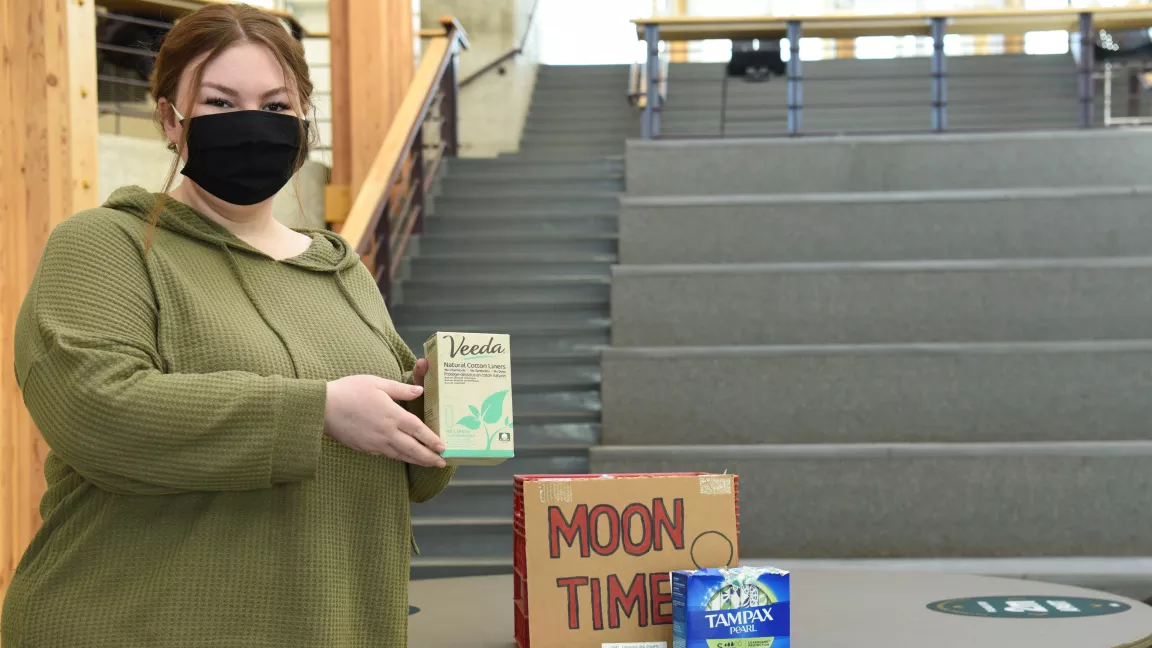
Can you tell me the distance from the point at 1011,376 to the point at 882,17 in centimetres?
276

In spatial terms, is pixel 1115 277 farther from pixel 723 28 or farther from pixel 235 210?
pixel 235 210

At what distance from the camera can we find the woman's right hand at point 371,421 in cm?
110

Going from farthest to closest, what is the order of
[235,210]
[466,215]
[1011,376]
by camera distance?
[466,215], [1011,376], [235,210]

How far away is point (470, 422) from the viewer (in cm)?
120

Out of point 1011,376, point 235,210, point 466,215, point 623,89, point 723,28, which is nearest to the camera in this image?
point 235,210

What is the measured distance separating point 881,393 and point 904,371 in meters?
0.11

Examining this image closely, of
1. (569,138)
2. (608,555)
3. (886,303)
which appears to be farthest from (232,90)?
(569,138)

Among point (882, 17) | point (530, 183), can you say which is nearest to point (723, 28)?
point (882, 17)

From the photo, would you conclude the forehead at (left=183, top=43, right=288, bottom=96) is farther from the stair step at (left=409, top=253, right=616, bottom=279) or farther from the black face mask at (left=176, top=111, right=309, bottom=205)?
the stair step at (left=409, top=253, right=616, bottom=279)

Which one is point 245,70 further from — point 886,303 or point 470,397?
point 886,303

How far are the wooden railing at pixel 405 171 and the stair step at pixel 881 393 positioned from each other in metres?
1.07

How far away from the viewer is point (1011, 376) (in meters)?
4.20

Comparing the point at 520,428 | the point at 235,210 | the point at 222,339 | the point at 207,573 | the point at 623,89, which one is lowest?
the point at 520,428

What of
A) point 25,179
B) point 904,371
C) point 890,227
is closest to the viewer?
point 25,179
